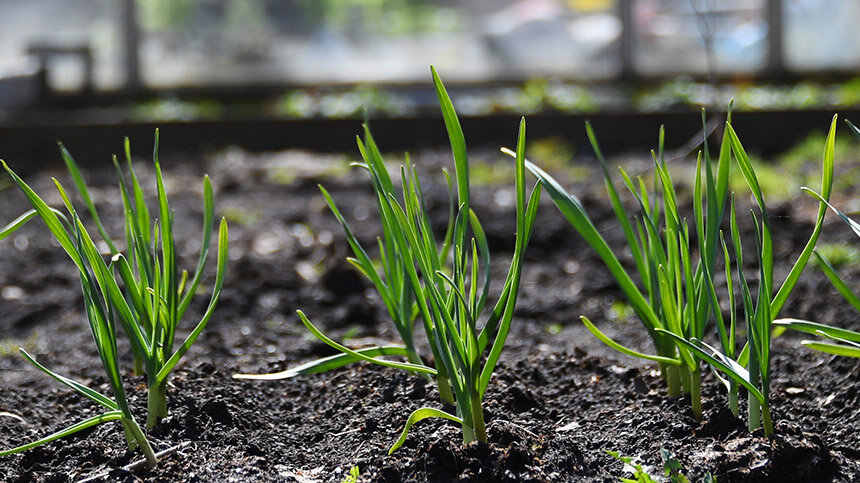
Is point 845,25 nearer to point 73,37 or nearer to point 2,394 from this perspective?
point 73,37

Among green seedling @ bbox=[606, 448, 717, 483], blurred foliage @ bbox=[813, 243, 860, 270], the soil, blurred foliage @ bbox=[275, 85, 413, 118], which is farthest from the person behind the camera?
blurred foliage @ bbox=[275, 85, 413, 118]

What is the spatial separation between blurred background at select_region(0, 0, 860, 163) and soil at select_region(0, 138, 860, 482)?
15.7 feet

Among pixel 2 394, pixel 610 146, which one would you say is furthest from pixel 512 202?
pixel 2 394

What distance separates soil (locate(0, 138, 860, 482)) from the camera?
63.4 inches

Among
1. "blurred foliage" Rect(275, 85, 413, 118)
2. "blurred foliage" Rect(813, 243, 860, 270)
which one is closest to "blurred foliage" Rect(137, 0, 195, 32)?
"blurred foliage" Rect(275, 85, 413, 118)

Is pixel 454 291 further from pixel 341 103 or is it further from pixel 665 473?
pixel 341 103

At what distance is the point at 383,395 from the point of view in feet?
6.51

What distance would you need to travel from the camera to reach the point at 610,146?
19.3 ft

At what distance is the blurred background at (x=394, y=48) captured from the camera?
7957 mm

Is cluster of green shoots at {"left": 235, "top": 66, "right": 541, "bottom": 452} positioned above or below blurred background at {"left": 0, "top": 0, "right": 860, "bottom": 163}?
above

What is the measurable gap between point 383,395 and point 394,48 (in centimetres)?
675

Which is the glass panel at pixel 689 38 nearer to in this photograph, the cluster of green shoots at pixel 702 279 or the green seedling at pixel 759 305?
the cluster of green shoots at pixel 702 279

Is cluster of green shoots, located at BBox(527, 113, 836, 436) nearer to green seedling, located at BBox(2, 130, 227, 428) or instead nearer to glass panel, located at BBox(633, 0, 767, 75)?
green seedling, located at BBox(2, 130, 227, 428)

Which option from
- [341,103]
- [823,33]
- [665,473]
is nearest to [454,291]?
[665,473]
